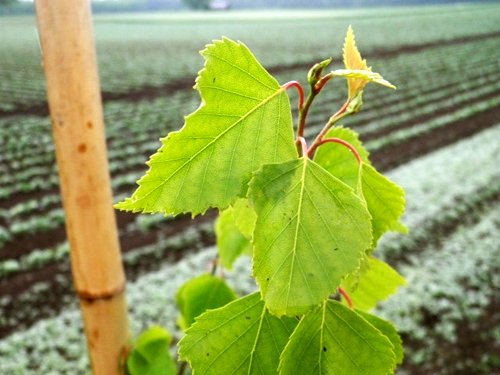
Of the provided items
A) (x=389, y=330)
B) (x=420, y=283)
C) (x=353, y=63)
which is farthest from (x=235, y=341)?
(x=420, y=283)

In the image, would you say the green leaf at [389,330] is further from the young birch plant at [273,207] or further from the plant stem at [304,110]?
the plant stem at [304,110]

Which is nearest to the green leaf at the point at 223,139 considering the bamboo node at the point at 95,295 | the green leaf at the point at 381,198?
the green leaf at the point at 381,198

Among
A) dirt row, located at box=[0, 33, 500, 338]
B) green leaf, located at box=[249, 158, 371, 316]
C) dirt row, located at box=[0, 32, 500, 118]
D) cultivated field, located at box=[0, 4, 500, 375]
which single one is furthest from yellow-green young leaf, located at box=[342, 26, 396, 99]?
dirt row, located at box=[0, 32, 500, 118]

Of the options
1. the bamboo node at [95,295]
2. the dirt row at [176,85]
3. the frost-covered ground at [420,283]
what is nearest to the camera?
the bamboo node at [95,295]

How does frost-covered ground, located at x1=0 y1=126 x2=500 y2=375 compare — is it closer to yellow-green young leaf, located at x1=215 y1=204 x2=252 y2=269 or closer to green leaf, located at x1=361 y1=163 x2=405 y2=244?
yellow-green young leaf, located at x1=215 y1=204 x2=252 y2=269

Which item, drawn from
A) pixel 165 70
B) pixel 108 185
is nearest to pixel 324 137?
pixel 108 185

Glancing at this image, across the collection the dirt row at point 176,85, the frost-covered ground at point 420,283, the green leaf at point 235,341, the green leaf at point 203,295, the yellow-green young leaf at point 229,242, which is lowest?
the frost-covered ground at point 420,283
